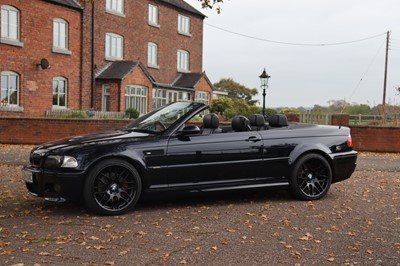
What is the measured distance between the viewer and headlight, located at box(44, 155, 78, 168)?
611 cm

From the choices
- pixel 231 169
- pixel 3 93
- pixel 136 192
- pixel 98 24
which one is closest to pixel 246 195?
pixel 231 169

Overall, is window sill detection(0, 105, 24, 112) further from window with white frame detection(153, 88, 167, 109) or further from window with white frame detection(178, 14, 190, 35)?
window with white frame detection(178, 14, 190, 35)

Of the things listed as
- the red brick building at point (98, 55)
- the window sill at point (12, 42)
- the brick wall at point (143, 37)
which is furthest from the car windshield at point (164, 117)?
the brick wall at point (143, 37)

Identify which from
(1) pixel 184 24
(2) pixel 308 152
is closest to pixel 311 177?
(2) pixel 308 152

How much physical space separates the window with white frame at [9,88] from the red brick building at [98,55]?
0.15 feet

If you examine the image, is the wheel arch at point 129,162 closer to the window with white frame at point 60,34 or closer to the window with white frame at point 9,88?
the window with white frame at point 9,88

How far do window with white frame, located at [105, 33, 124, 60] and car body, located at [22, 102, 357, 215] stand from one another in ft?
76.5

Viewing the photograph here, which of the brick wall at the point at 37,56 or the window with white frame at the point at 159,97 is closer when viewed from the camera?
the brick wall at the point at 37,56

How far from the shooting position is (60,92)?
26.8 m

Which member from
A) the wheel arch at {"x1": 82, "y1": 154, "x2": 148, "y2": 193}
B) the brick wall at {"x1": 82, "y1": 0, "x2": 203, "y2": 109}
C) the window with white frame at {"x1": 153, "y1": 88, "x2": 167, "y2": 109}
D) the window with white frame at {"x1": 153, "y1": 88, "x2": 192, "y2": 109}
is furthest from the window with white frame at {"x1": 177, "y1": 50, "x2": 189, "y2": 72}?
the wheel arch at {"x1": 82, "y1": 154, "x2": 148, "y2": 193}

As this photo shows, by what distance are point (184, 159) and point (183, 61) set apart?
31675mm

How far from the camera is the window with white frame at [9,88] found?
76.4 ft

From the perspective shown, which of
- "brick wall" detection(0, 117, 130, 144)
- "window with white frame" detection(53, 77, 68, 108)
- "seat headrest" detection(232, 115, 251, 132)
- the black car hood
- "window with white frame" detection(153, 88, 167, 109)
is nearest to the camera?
the black car hood

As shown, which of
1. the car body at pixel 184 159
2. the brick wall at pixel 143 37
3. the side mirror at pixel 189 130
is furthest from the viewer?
the brick wall at pixel 143 37
